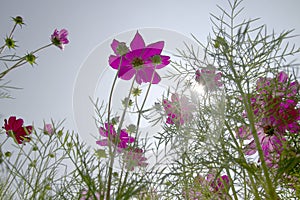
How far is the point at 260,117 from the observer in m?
0.55

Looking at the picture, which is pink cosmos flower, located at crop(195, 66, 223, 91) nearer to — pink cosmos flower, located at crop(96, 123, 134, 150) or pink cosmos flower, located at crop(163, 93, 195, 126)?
pink cosmos flower, located at crop(163, 93, 195, 126)

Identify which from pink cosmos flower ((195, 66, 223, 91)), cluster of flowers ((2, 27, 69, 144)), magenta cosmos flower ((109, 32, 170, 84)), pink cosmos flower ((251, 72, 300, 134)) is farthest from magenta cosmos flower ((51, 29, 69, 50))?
pink cosmos flower ((251, 72, 300, 134))

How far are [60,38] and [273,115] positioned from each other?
811 millimetres

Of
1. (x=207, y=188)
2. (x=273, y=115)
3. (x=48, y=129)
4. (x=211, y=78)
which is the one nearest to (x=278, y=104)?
(x=273, y=115)

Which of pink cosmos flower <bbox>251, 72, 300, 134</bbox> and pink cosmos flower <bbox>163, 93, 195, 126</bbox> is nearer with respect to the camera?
pink cosmos flower <bbox>251, 72, 300, 134</bbox>

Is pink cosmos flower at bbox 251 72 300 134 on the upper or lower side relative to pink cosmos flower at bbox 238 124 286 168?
upper

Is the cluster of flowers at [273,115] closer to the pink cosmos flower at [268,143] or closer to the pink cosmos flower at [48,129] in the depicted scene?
the pink cosmos flower at [268,143]

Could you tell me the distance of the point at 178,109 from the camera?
65 cm

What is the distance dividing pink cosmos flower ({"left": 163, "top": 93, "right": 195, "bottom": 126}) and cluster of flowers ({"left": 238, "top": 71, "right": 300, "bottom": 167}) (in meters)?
0.13

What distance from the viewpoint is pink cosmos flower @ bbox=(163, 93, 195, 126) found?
643 mm

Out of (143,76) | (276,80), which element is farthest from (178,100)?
(276,80)

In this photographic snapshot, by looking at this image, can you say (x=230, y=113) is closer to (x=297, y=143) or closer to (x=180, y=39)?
(x=297, y=143)

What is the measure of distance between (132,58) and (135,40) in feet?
0.12

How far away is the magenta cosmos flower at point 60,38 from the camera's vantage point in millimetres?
1015
